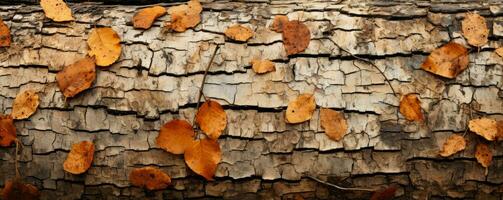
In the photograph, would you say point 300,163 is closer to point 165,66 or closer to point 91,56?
point 165,66

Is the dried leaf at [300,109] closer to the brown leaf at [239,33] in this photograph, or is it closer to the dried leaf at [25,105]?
the brown leaf at [239,33]

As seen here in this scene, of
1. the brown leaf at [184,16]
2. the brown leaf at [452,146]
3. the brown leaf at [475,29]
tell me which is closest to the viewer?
the brown leaf at [452,146]

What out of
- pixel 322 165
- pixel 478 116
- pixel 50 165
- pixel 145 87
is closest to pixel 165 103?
pixel 145 87

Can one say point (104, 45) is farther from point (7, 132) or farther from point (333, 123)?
point (333, 123)

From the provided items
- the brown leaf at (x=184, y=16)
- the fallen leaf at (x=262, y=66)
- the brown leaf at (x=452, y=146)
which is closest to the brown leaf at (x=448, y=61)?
the brown leaf at (x=452, y=146)

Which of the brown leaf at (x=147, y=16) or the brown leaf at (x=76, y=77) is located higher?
the brown leaf at (x=147, y=16)

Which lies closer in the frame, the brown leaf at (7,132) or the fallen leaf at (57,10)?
the brown leaf at (7,132)

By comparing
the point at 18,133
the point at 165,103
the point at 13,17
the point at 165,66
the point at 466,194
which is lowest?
the point at 466,194
